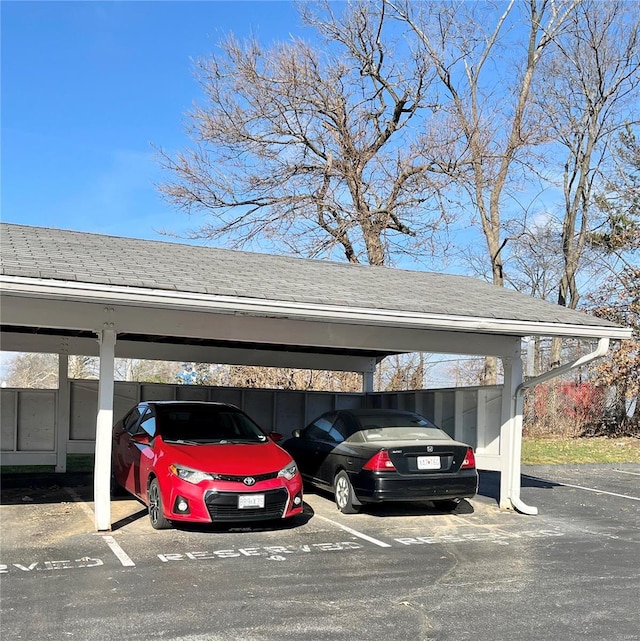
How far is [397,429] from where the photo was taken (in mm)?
9844

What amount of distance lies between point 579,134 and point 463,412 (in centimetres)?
2060

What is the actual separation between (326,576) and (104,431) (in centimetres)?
324

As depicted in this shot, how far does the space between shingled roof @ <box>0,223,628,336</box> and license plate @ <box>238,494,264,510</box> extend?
219cm

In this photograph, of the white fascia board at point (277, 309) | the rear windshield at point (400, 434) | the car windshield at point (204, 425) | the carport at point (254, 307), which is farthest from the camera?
the rear windshield at point (400, 434)

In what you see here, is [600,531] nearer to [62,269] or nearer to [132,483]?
[132,483]

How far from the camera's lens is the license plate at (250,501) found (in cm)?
789

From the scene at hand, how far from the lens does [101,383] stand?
8.20 meters

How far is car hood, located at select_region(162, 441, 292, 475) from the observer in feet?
26.5

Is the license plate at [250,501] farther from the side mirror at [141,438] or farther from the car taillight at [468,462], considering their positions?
the car taillight at [468,462]

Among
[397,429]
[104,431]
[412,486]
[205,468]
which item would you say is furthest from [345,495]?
[104,431]

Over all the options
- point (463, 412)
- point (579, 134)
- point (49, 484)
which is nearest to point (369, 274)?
point (463, 412)

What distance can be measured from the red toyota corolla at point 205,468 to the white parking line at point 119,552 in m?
0.60

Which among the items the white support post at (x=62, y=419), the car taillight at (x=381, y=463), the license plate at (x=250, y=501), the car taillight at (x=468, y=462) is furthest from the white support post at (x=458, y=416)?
the white support post at (x=62, y=419)

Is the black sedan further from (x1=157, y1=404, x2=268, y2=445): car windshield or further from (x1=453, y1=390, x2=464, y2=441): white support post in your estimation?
(x1=453, y1=390, x2=464, y2=441): white support post
